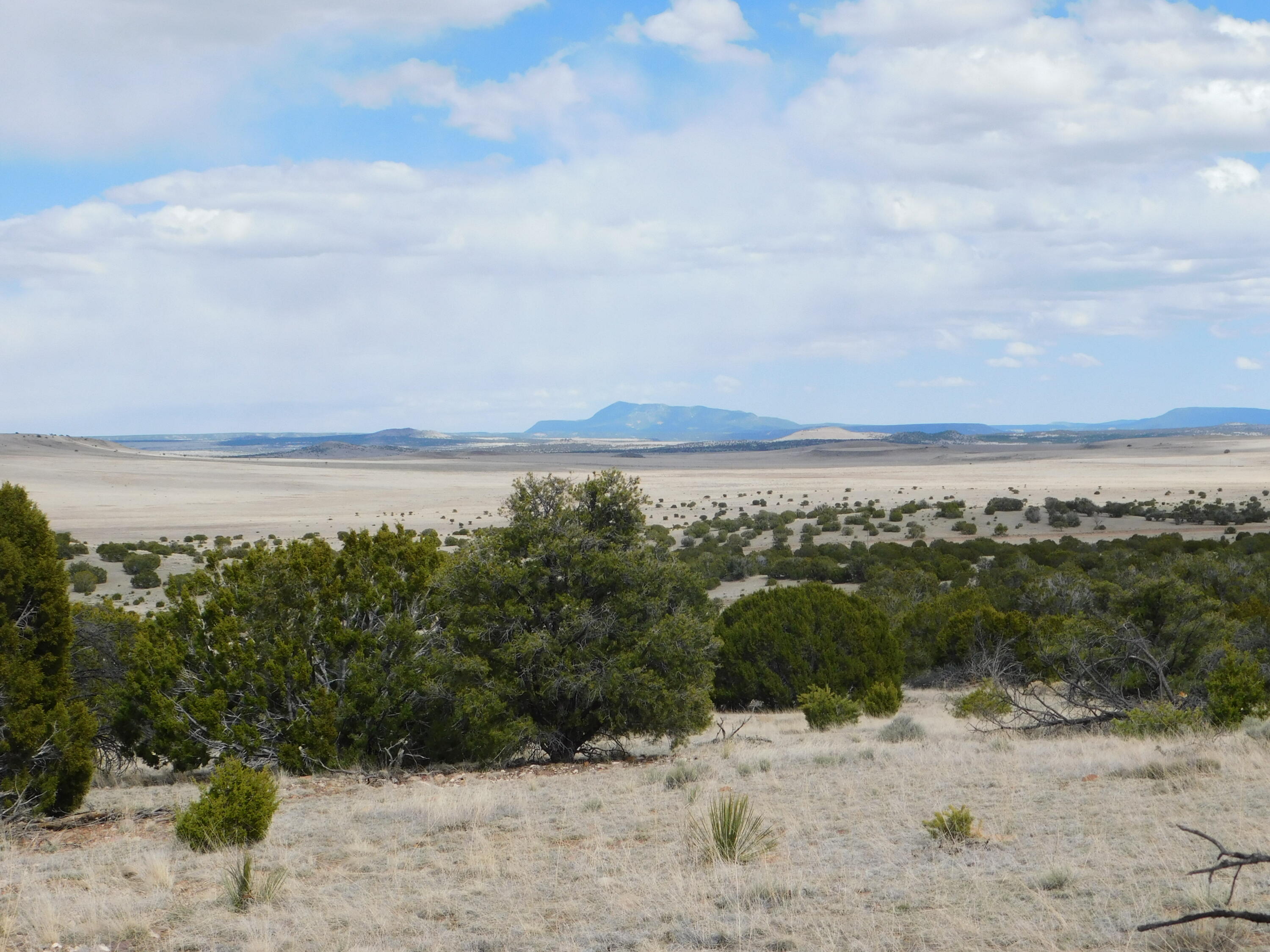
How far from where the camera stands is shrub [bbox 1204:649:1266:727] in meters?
12.7

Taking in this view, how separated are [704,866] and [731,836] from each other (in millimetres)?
389

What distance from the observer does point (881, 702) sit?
1855 centimetres

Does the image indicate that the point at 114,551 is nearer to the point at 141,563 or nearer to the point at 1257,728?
the point at 141,563

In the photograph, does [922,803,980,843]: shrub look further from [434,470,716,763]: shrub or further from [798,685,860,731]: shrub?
[798,685,860,731]: shrub

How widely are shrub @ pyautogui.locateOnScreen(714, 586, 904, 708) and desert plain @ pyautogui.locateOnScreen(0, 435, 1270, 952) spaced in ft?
13.0

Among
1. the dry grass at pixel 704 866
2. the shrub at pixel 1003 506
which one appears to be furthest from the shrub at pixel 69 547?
the shrub at pixel 1003 506

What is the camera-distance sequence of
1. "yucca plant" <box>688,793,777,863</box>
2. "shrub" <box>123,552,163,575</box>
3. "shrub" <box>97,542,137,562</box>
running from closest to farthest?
"yucca plant" <box>688,793,777,863</box> → "shrub" <box>123,552,163,575</box> → "shrub" <box>97,542,137,562</box>

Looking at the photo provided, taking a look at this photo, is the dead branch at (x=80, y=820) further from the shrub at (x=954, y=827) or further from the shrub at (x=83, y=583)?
the shrub at (x=83, y=583)

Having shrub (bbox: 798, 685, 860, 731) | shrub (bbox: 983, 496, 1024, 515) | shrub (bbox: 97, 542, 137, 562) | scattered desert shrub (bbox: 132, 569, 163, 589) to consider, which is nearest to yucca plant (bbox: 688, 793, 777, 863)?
shrub (bbox: 798, 685, 860, 731)

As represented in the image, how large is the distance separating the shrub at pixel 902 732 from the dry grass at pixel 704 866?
6.24 feet

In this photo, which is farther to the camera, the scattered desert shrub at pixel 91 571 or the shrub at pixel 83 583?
the scattered desert shrub at pixel 91 571

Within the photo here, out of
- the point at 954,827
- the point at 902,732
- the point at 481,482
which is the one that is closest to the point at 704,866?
the point at 954,827

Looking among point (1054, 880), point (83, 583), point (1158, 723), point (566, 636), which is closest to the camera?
point (1054, 880)

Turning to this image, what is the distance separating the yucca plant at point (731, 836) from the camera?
7.70m
